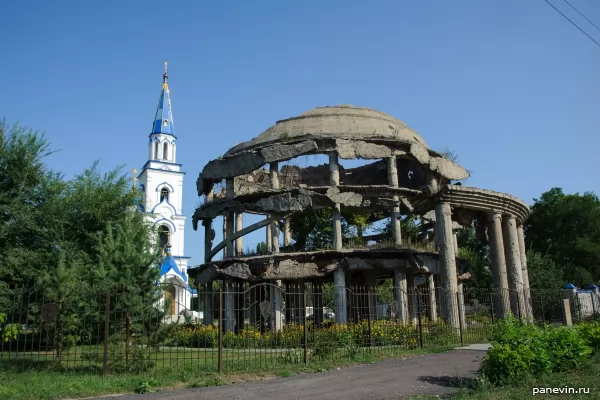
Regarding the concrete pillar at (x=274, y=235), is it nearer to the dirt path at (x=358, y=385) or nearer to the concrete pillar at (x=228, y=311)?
the concrete pillar at (x=228, y=311)

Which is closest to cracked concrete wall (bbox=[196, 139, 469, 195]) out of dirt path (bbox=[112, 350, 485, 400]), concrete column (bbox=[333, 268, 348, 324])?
concrete column (bbox=[333, 268, 348, 324])

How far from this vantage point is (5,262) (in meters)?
19.5

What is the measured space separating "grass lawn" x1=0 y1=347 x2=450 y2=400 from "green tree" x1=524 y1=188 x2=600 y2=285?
36862mm

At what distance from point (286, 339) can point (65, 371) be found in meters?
8.04

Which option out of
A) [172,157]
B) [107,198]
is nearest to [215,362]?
[107,198]

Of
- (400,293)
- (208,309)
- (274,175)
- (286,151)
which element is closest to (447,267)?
(400,293)

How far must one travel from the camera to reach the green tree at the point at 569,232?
1742 inches

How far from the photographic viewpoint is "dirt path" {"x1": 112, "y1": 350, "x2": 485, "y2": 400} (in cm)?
920

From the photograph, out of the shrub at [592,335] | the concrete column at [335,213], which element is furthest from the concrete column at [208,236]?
the shrub at [592,335]

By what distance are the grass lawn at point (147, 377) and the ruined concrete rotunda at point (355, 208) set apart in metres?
→ 8.03

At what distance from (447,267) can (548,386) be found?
11.3 meters

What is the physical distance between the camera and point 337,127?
79.8 ft

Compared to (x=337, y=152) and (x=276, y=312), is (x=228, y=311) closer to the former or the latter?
(x=276, y=312)

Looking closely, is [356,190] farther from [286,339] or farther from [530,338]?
[530,338]
